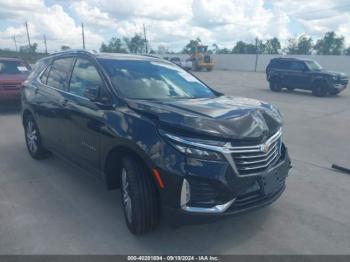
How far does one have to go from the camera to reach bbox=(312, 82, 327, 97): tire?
16.0m

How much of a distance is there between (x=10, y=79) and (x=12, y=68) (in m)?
1.03

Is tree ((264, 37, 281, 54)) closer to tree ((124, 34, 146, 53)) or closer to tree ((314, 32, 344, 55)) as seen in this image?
tree ((314, 32, 344, 55))

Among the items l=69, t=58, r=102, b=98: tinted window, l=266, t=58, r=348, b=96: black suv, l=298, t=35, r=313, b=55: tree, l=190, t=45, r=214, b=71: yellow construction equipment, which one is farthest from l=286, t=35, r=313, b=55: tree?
l=69, t=58, r=102, b=98: tinted window

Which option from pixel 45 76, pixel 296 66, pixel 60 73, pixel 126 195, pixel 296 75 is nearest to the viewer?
pixel 126 195

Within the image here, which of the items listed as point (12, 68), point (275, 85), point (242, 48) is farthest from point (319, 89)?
point (242, 48)

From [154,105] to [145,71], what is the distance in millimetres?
1059

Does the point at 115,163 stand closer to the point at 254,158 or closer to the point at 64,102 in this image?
the point at 64,102

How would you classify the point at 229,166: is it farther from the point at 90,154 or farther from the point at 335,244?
the point at 90,154

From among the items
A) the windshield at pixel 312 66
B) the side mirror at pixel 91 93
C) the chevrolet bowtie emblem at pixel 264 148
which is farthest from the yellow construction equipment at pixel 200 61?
the chevrolet bowtie emblem at pixel 264 148

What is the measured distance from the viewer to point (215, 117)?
9.79ft

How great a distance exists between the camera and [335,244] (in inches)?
125

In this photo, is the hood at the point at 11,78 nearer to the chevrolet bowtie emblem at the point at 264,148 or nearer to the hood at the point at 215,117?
the hood at the point at 215,117

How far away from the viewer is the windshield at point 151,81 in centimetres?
371

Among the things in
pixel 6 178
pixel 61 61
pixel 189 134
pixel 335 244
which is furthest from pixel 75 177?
pixel 335 244
